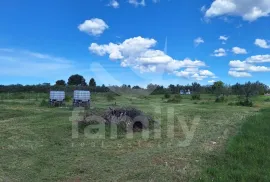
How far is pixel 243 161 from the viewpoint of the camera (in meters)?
7.11

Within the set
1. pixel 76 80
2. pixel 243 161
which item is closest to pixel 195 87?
pixel 76 80

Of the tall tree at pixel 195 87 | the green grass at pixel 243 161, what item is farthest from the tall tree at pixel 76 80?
the green grass at pixel 243 161

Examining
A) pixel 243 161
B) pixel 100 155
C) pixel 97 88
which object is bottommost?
pixel 243 161

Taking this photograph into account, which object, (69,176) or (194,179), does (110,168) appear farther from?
(194,179)

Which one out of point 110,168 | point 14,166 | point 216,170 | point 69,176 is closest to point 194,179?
point 216,170

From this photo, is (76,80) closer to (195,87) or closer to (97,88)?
(97,88)

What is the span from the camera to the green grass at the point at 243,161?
19.9 feet

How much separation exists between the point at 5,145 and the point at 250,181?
5280 mm

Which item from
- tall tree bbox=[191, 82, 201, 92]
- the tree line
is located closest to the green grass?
the tree line

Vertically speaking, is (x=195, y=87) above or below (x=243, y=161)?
above

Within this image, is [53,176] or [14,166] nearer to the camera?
[53,176]

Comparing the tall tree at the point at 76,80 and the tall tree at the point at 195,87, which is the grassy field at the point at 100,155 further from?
the tall tree at the point at 195,87

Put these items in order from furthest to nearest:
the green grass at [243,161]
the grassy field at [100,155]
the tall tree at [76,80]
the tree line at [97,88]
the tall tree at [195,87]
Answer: the tall tree at [195,87]
the tall tree at [76,80]
the tree line at [97,88]
the green grass at [243,161]
the grassy field at [100,155]

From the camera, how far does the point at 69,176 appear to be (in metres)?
5.80
